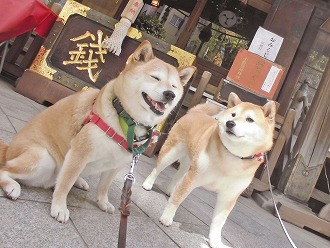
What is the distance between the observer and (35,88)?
5715 mm

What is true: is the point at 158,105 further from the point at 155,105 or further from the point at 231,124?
the point at 231,124

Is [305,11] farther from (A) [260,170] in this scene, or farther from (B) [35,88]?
(B) [35,88]

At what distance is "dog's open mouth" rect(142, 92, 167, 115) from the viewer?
82.3 inches

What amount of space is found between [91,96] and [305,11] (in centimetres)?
694

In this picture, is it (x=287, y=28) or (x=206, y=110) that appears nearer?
(x=206, y=110)

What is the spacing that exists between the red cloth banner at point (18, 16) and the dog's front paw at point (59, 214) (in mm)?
4014

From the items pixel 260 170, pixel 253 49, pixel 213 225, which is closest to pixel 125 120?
pixel 213 225

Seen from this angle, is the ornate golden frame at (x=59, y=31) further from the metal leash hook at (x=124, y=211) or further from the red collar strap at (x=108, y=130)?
the metal leash hook at (x=124, y=211)

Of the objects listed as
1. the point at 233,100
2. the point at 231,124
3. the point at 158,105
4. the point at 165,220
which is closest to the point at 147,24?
the point at 233,100

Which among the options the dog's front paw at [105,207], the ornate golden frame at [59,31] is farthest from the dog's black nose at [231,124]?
the ornate golden frame at [59,31]

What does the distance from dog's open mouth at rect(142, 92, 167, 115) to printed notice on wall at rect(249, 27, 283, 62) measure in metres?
4.88

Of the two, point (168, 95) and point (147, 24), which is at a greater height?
point (147, 24)

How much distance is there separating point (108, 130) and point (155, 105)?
1.16ft

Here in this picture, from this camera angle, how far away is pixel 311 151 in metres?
6.17
